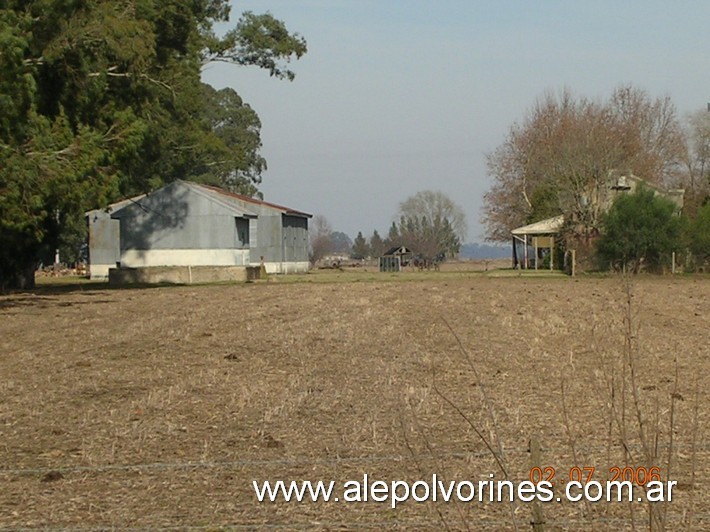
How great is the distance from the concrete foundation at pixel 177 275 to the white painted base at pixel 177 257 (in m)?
10.8

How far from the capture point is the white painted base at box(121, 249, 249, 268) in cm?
7188

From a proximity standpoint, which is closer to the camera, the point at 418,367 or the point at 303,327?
the point at 418,367

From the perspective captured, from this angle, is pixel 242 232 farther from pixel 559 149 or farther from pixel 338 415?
pixel 338 415

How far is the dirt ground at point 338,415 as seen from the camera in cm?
759

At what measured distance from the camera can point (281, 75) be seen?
55531 millimetres

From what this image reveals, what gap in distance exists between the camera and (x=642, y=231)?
56438mm

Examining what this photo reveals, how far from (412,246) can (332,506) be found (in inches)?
5283

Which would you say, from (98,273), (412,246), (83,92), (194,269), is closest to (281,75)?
(194,269)

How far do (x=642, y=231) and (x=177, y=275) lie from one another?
2476 cm

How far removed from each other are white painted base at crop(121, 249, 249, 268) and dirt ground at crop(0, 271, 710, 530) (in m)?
46.0

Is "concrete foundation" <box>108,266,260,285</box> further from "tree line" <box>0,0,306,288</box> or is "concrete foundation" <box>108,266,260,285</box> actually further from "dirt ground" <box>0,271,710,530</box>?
"dirt ground" <box>0,271,710,530</box>

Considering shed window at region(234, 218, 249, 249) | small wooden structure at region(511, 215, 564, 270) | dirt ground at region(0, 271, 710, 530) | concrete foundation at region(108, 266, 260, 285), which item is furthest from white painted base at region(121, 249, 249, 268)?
dirt ground at region(0, 271, 710, 530)

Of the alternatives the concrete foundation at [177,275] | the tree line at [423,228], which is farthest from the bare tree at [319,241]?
the concrete foundation at [177,275]

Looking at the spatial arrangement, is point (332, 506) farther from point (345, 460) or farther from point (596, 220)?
point (596, 220)
